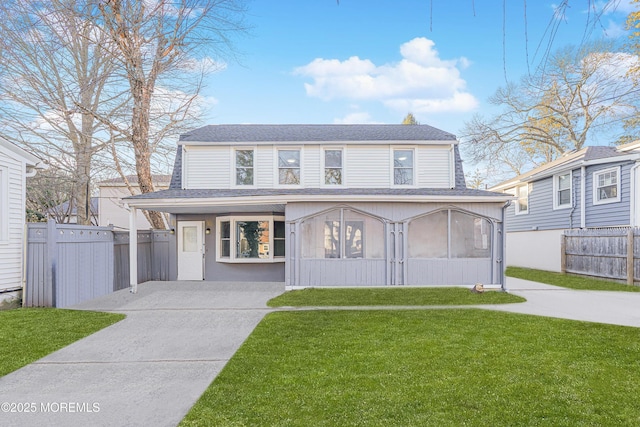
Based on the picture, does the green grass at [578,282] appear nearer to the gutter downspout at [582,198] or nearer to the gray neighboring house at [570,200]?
the gray neighboring house at [570,200]

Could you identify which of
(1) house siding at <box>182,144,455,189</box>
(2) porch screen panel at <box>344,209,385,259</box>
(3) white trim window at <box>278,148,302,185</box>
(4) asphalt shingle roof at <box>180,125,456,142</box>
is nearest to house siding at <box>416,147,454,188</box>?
(1) house siding at <box>182,144,455,189</box>

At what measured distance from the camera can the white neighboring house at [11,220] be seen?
747 cm

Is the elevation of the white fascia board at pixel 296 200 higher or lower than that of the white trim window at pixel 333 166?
lower

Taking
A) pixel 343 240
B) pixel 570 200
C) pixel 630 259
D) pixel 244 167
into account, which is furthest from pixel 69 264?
pixel 570 200

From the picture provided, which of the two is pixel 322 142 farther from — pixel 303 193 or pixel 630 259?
pixel 630 259

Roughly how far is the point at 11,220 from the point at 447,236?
1087 cm

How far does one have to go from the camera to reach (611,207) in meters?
12.5

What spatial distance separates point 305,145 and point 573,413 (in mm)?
10284

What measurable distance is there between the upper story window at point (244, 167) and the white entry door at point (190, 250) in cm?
210

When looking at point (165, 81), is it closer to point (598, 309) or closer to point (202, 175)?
point (202, 175)

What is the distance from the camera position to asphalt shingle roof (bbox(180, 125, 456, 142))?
1215 centimetres

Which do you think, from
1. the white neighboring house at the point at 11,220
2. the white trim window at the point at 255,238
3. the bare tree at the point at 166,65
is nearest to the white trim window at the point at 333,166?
the white trim window at the point at 255,238

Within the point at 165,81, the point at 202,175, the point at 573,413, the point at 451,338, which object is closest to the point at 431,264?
the point at 451,338

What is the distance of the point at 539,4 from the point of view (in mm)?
2447
